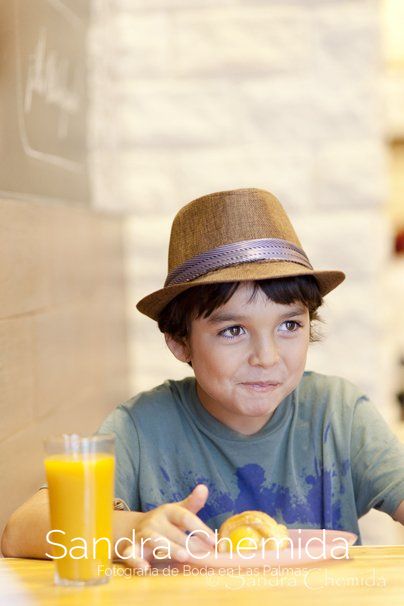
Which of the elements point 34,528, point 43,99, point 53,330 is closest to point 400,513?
point 34,528

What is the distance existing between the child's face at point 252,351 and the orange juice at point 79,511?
346 millimetres

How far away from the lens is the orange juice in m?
0.92

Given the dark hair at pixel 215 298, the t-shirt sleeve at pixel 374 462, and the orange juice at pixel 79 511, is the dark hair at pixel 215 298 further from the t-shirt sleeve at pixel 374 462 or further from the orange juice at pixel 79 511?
the orange juice at pixel 79 511

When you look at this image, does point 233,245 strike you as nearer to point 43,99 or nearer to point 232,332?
point 232,332

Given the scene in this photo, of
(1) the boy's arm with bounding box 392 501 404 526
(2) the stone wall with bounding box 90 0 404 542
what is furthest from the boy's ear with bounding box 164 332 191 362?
(2) the stone wall with bounding box 90 0 404 542

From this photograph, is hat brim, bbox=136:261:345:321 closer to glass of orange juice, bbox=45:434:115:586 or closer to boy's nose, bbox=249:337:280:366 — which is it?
boy's nose, bbox=249:337:280:366

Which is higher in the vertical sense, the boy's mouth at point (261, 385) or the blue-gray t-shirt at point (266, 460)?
the boy's mouth at point (261, 385)

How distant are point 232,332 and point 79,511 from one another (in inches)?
15.9

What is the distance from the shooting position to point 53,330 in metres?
1.69

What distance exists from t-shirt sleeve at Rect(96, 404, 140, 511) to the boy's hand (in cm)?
29

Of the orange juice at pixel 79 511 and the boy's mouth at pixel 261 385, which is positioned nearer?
the orange juice at pixel 79 511

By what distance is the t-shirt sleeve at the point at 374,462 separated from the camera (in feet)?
4.18

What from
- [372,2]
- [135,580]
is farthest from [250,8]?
[135,580]

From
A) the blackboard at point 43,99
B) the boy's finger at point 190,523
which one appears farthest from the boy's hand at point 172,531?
the blackboard at point 43,99
